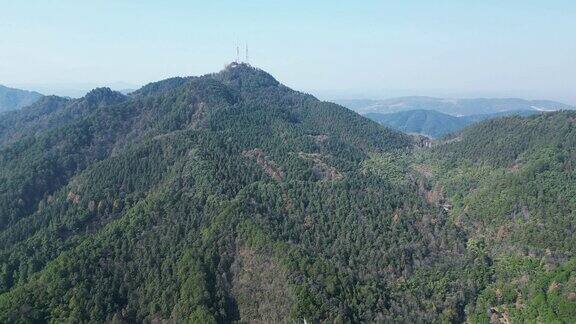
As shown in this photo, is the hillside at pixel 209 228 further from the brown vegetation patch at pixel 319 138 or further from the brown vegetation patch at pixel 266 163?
the brown vegetation patch at pixel 319 138

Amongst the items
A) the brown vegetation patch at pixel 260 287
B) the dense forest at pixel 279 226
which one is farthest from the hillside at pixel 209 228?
the dense forest at pixel 279 226

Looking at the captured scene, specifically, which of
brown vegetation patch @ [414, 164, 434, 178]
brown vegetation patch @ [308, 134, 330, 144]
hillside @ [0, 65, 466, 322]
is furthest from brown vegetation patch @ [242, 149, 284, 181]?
brown vegetation patch @ [414, 164, 434, 178]

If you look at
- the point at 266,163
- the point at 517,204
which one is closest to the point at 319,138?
the point at 266,163

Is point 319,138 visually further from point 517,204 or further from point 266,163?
point 517,204

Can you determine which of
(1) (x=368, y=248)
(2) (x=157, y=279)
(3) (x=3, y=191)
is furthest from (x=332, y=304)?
(3) (x=3, y=191)

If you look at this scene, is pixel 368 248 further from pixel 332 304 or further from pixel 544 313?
pixel 544 313

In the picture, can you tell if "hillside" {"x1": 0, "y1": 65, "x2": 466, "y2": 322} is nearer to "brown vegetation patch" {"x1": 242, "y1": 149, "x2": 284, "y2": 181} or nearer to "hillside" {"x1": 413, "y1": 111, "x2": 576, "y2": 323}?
"brown vegetation patch" {"x1": 242, "y1": 149, "x2": 284, "y2": 181}

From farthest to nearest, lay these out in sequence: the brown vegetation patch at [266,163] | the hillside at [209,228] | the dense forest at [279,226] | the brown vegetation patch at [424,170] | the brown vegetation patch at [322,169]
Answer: the brown vegetation patch at [424,170] < the brown vegetation patch at [322,169] < the brown vegetation patch at [266,163] < the hillside at [209,228] < the dense forest at [279,226]

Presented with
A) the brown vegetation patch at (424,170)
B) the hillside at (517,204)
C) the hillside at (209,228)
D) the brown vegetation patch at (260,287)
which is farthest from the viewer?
the brown vegetation patch at (424,170)
